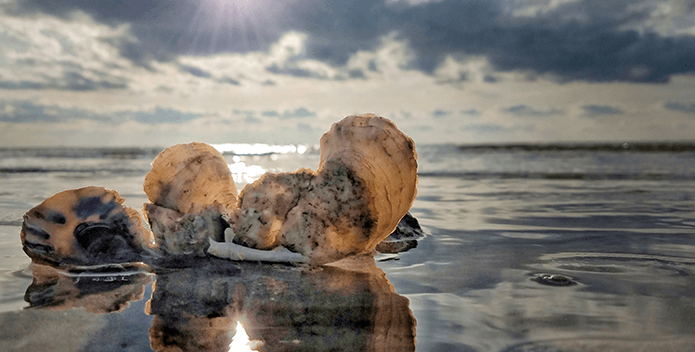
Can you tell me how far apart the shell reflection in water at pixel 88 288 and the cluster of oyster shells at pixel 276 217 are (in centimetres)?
13

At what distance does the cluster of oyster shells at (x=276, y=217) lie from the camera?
3.15m

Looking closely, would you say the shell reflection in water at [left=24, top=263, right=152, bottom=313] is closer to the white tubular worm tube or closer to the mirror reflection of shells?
the mirror reflection of shells

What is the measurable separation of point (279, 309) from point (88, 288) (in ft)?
4.13

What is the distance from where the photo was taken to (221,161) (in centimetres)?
378

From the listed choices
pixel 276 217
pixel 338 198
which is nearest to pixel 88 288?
pixel 276 217

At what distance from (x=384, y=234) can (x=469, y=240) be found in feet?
3.61

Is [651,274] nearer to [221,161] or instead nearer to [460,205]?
[221,161]

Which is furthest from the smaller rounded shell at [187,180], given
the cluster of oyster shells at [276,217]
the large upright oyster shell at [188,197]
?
the cluster of oyster shells at [276,217]

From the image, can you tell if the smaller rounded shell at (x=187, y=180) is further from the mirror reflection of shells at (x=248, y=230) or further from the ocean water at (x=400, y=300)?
the ocean water at (x=400, y=300)

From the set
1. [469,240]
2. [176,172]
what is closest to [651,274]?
[469,240]

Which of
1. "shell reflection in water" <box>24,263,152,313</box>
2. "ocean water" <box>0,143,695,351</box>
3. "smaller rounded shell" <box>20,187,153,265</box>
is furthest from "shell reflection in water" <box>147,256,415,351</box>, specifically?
"smaller rounded shell" <box>20,187,153,265</box>

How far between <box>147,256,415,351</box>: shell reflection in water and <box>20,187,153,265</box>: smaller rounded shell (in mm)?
477

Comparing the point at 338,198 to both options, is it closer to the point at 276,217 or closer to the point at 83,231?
the point at 276,217

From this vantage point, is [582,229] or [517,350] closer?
[517,350]
